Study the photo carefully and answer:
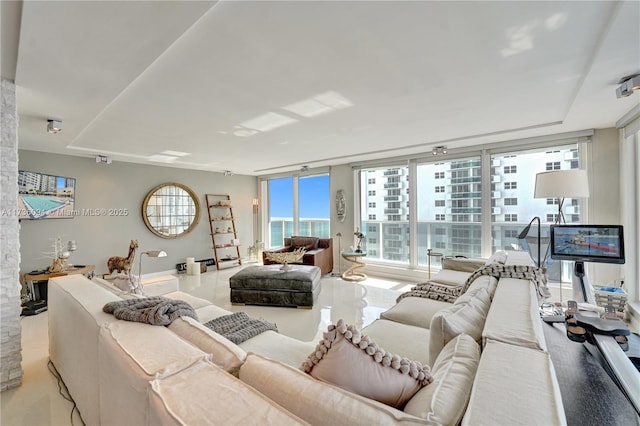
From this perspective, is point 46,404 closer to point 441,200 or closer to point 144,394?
point 144,394

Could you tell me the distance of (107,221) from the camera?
5375mm

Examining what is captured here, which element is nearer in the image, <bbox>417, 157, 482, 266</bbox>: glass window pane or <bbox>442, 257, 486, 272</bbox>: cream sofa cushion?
<bbox>442, 257, 486, 272</bbox>: cream sofa cushion

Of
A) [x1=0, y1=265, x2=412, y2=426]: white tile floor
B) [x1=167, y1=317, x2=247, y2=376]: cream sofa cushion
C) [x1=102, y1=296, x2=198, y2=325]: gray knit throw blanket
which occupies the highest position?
[x1=102, y1=296, x2=198, y2=325]: gray knit throw blanket

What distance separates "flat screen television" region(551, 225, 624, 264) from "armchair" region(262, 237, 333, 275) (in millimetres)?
3715

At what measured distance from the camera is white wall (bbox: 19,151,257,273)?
4.64 m

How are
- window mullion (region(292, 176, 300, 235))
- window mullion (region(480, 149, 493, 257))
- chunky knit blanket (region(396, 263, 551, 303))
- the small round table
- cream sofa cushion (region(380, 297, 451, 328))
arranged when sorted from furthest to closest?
window mullion (region(292, 176, 300, 235))
the small round table
window mullion (region(480, 149, 493, 257))
cream sofa cushion (region(380, 297, 451, 328))
chunky knit blanket (region(396, 263, 551, 303))

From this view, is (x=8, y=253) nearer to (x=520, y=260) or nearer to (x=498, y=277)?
(x=498, y=277)

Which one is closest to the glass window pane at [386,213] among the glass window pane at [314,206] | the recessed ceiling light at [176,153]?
the glass window pane at [314,206]

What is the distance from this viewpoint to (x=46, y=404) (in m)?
1.92

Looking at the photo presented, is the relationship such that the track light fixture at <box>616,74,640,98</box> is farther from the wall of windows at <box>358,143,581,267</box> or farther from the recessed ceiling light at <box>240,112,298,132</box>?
the recessed ceiling light at <box>240,112,298,132</box>

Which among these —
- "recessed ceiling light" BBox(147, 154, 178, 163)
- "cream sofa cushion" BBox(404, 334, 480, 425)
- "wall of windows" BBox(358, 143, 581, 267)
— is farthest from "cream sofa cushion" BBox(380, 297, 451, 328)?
"recessed ceiling light" BBox(147, 154, 178, 163)

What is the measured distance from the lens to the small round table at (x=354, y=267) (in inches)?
206

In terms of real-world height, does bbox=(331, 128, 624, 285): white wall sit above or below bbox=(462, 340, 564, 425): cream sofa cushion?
above

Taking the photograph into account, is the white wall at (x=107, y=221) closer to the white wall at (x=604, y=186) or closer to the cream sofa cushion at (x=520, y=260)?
the cream sofa cushion at (x=520, y=260)
